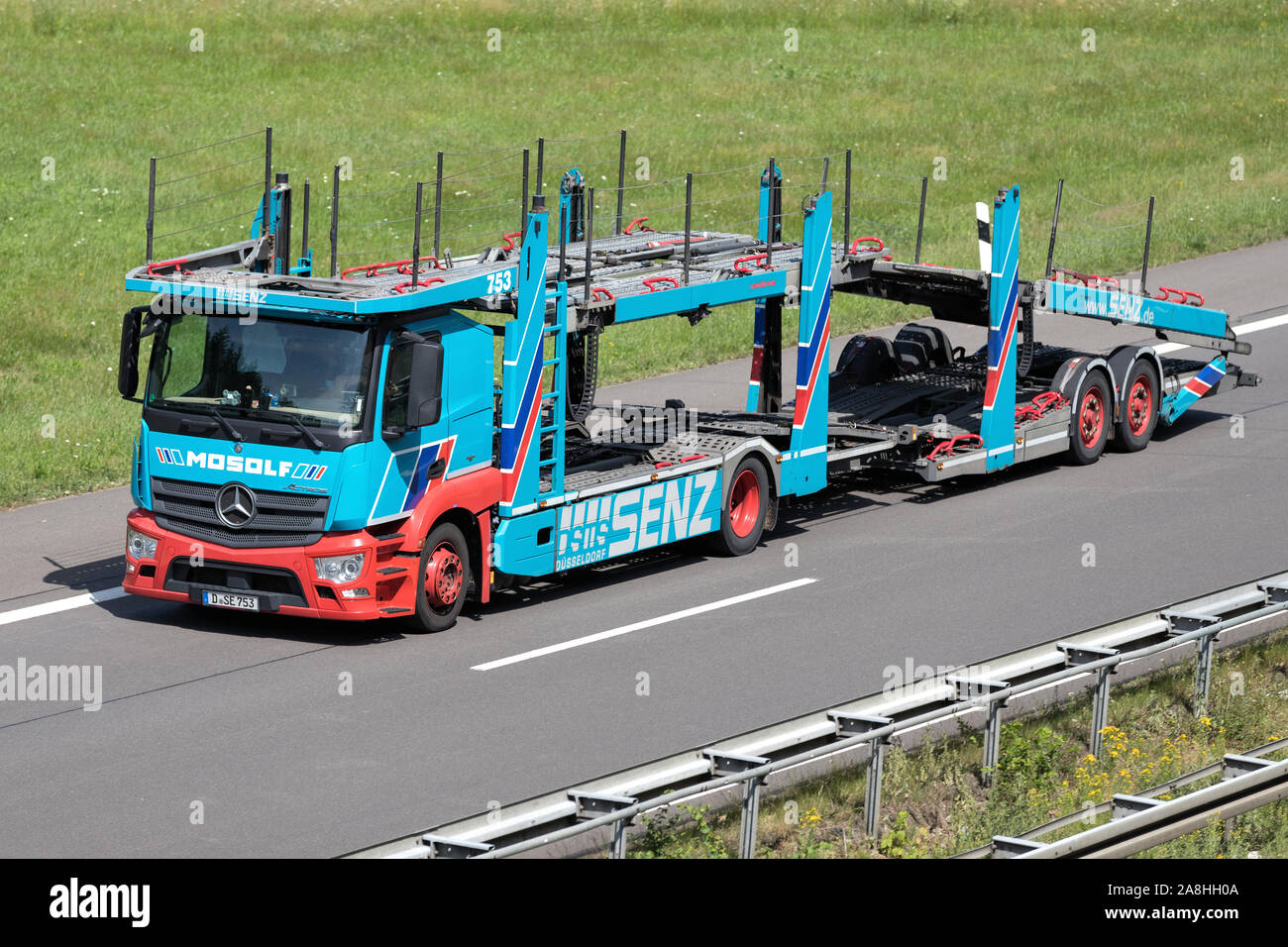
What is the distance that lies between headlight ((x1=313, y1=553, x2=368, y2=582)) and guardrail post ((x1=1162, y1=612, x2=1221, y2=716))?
5.40 m

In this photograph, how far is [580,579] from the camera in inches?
629

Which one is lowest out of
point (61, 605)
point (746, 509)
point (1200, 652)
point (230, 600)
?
point (61, 605)

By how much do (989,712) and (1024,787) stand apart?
45 cm

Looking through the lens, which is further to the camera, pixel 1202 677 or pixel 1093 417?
pixel 1093 417

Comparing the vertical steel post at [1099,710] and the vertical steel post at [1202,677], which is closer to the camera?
the vertical steel post at [1099,710]

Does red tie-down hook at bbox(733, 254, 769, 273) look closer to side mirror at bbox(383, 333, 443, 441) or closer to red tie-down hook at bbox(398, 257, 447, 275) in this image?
red tie-down hook at bbox(398, 257, 447, 275)

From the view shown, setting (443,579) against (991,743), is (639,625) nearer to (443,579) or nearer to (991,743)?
(443,579)

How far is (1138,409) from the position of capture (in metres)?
20.3

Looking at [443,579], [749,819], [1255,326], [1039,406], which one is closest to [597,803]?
[749,819]

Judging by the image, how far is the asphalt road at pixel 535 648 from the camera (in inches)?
435

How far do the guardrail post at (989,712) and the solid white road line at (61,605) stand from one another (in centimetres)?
705

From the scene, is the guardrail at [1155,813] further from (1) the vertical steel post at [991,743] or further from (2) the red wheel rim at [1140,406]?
(2) the red wheel rim at [1140,406]

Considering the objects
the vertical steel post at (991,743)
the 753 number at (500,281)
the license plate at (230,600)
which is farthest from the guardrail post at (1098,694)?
the license plate at (230,600)
